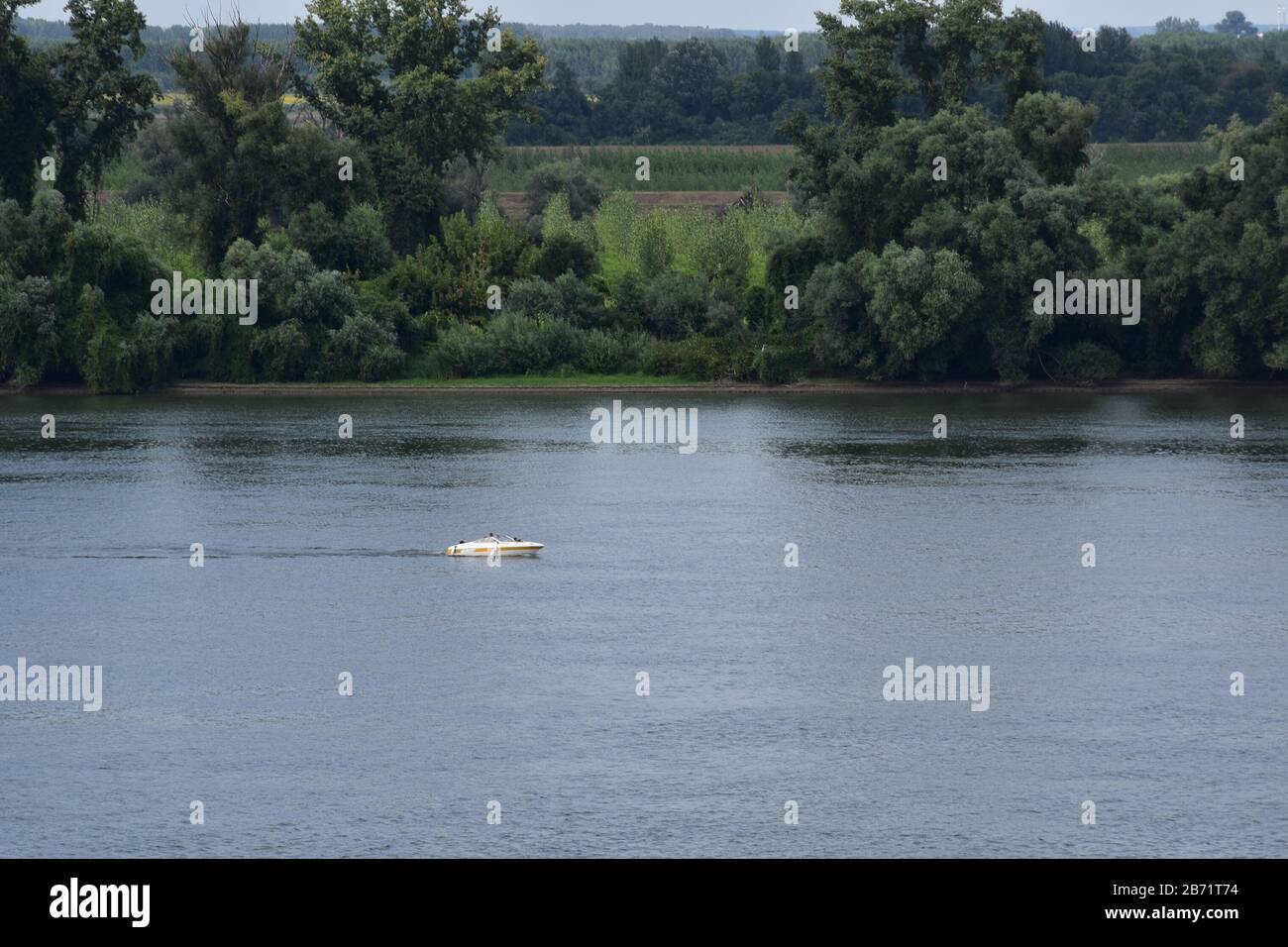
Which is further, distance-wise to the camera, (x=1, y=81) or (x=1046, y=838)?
(x=1, y=81)

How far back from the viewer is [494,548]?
280 ft

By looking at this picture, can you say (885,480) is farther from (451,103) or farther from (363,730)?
(451,103)

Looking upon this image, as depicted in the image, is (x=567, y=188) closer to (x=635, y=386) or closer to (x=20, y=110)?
(x=635, y=386)

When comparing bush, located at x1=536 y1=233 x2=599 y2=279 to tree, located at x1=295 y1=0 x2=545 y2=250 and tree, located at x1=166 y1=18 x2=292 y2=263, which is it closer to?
tree, located at x1=295 y1=0 x2=545 y2=250

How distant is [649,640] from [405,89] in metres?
90.9

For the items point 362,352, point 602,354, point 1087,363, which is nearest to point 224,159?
point 362,352

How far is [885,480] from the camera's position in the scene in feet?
342

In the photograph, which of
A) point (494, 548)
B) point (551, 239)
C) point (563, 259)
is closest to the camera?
point (494, 548)

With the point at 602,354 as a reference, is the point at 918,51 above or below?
above

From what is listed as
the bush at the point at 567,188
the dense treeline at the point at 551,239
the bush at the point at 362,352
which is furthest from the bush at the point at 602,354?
the bush at the point at 567,188
